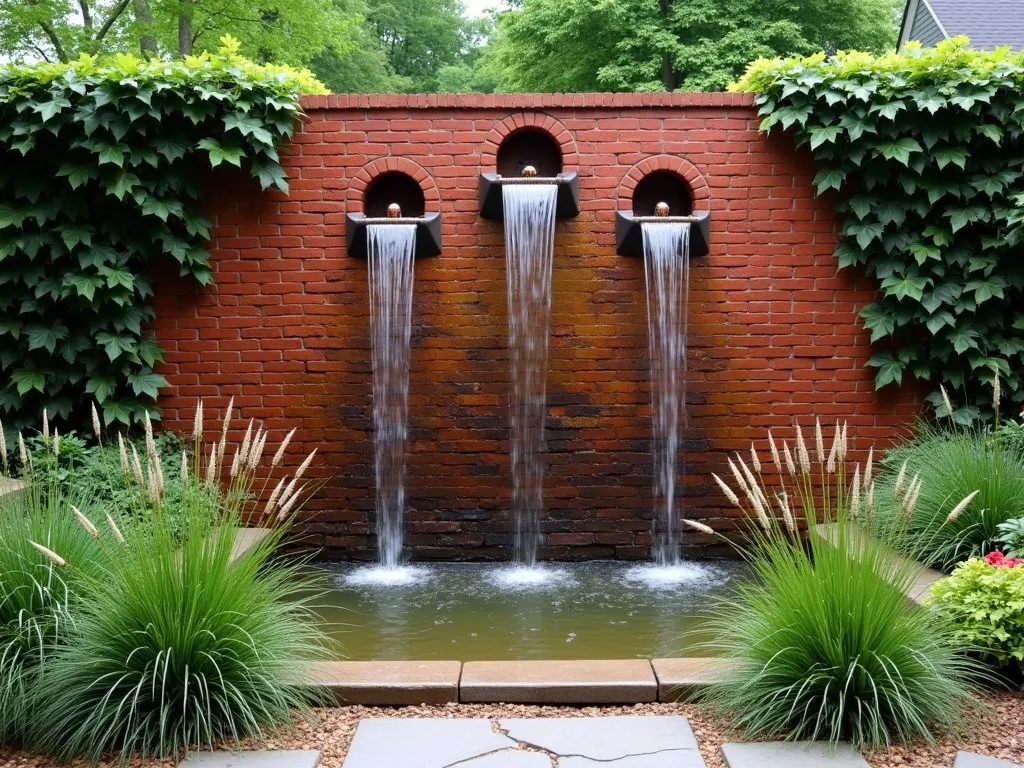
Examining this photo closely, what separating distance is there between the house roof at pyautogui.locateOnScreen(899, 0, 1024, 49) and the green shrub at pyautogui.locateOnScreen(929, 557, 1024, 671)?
30.8 ft

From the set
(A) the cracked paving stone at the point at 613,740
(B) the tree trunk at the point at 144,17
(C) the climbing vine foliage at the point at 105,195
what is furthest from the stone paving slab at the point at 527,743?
(B) the tree trunk at the point at 144,17

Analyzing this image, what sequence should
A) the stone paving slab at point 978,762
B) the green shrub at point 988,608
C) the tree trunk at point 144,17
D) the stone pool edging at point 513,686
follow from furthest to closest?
the tree trunk at point 144,17, the stone pool edging at point 513,686, the green shrub at point 988,608, the stone paving slab at point 978,762

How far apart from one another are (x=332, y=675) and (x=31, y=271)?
11.1ft

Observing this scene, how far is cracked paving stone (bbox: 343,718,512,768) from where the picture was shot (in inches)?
105

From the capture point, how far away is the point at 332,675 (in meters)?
3.20

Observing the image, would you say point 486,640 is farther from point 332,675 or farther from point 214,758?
point 214,758

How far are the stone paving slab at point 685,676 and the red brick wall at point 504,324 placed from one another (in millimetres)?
2267

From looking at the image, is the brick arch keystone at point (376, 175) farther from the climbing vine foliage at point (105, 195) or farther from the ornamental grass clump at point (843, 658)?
the ornamental grass clump at point (843, 658)

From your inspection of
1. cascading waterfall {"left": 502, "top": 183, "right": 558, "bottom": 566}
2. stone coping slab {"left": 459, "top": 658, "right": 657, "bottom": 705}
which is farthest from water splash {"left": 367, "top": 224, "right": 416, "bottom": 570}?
stone coping slab {"left": 459, "top": 658, "right": 657, "bottom": 705}

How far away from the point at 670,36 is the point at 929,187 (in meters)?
12.2

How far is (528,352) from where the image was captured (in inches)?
215

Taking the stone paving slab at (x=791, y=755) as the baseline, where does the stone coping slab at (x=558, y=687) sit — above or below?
above

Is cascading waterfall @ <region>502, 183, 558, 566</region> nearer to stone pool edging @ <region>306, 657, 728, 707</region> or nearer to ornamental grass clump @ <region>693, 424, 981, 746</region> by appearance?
stone pool edging @ <region>306, 657, 728, 707</region>

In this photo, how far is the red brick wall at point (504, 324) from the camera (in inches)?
211
